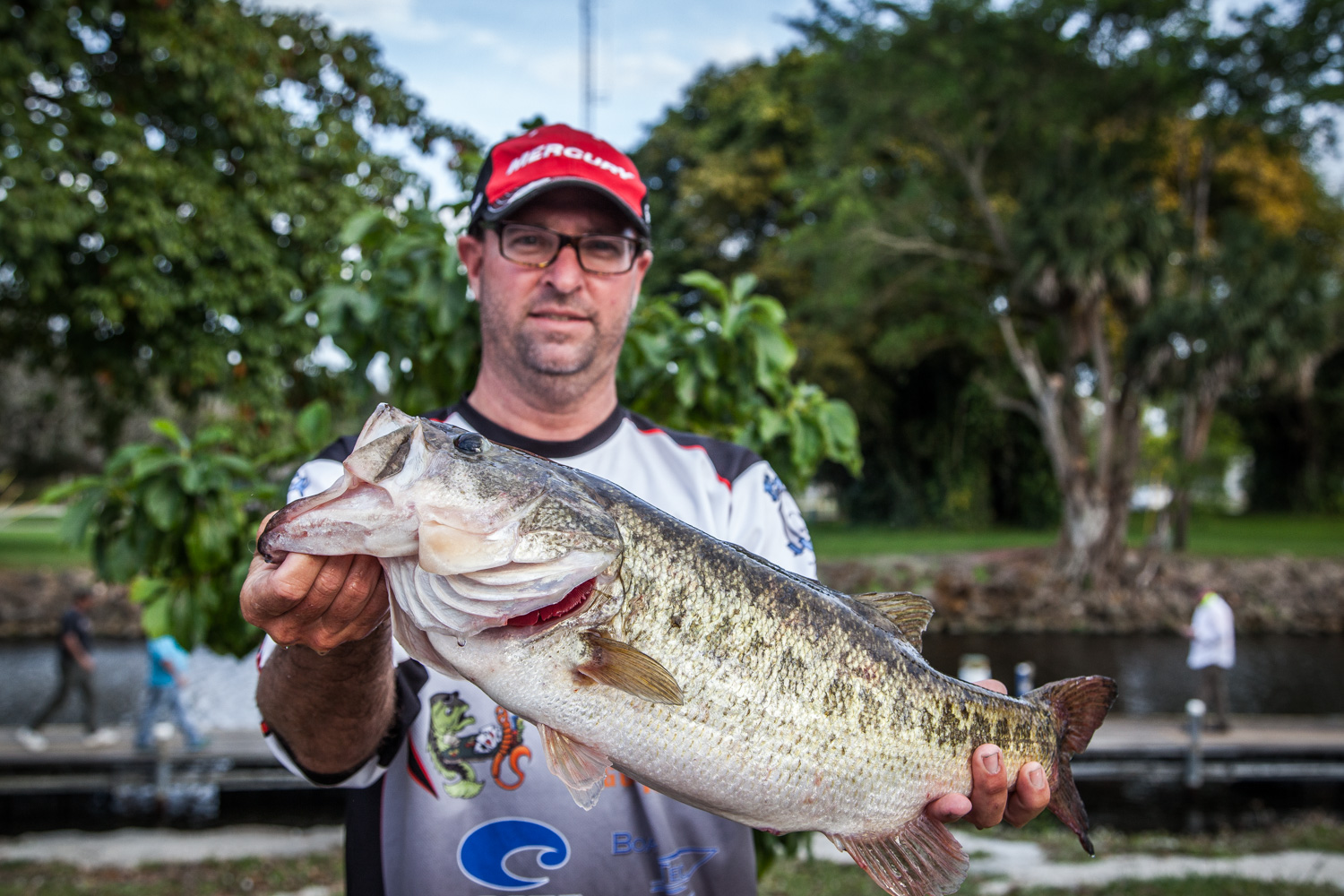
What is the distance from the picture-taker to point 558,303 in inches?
104

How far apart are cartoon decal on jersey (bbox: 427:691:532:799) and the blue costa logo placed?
0.31 ft

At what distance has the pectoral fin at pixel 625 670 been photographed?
1766 mm

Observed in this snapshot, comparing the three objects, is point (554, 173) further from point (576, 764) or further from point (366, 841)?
point (366, 841)

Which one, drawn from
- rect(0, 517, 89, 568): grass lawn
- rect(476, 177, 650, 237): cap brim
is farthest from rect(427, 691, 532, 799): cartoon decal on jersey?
rect(0, 517, 89, 568): grass lawn

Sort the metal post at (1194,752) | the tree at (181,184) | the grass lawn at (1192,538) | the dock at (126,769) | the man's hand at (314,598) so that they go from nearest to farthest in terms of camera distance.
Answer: the man's hand at (314,598)
the tree at (181,184)
the dock at (126,769)
the metal post at (1194,752)
the grass lawn at (1192,538)

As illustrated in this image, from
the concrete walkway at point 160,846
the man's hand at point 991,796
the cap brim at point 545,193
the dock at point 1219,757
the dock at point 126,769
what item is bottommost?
the dock at point 1219,757

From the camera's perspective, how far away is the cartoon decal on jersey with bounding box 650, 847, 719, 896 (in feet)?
7.77

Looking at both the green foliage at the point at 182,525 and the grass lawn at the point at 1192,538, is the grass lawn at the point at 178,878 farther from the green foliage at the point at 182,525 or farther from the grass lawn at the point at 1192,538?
the grass lawn at the point at 1192,538

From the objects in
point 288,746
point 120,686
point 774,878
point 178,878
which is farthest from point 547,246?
point 120,686

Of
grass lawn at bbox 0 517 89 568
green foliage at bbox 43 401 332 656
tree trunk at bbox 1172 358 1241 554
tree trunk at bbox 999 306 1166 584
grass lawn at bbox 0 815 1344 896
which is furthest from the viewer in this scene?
grass lawn at bbox 0 517 89 568

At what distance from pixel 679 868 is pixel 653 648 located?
90 cm

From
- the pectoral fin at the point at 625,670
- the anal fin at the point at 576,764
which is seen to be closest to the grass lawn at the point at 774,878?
the anal fin at the point at 576,764

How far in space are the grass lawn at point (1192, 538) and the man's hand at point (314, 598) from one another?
2424cm

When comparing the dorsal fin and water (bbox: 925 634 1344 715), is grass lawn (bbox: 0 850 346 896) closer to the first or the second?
the dorsal fin
